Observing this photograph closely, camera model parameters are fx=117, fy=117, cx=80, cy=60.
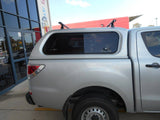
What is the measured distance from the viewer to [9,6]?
5191 millimetres

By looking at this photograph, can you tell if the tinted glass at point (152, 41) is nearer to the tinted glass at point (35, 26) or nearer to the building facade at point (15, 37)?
the building facade at point (15, 37)

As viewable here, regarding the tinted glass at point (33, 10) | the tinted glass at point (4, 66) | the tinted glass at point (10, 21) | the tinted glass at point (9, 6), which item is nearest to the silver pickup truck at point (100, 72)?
the tinted glass at point (4, 66)

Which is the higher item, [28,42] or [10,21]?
[10,21]

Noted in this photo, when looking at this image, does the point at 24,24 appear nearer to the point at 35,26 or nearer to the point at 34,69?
the point at 35,26

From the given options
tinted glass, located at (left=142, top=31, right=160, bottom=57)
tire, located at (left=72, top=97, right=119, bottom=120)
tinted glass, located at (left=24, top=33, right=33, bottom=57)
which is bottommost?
tire, located at (left=72, top=97, right=119, bottom=120)

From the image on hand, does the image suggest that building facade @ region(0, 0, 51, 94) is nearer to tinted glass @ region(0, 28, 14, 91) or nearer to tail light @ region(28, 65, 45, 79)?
tinted glass @ region(0, 28, 14, 91)

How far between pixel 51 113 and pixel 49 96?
1088mm

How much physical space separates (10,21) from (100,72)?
5069 millimetres

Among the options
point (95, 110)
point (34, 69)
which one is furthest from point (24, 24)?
point (95, 110)

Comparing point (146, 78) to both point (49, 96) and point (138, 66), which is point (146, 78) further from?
point (49, 96)

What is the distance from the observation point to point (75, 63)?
1979 millimetres

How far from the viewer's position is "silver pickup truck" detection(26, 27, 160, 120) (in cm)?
190

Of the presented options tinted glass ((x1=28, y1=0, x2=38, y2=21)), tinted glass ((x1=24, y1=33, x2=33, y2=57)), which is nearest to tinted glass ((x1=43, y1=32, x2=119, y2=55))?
tinted glass ((x1=24, y1=33, x2=33, y2=57))

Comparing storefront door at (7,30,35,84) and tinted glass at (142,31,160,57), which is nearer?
tinted glass at (142,31,160,57)
